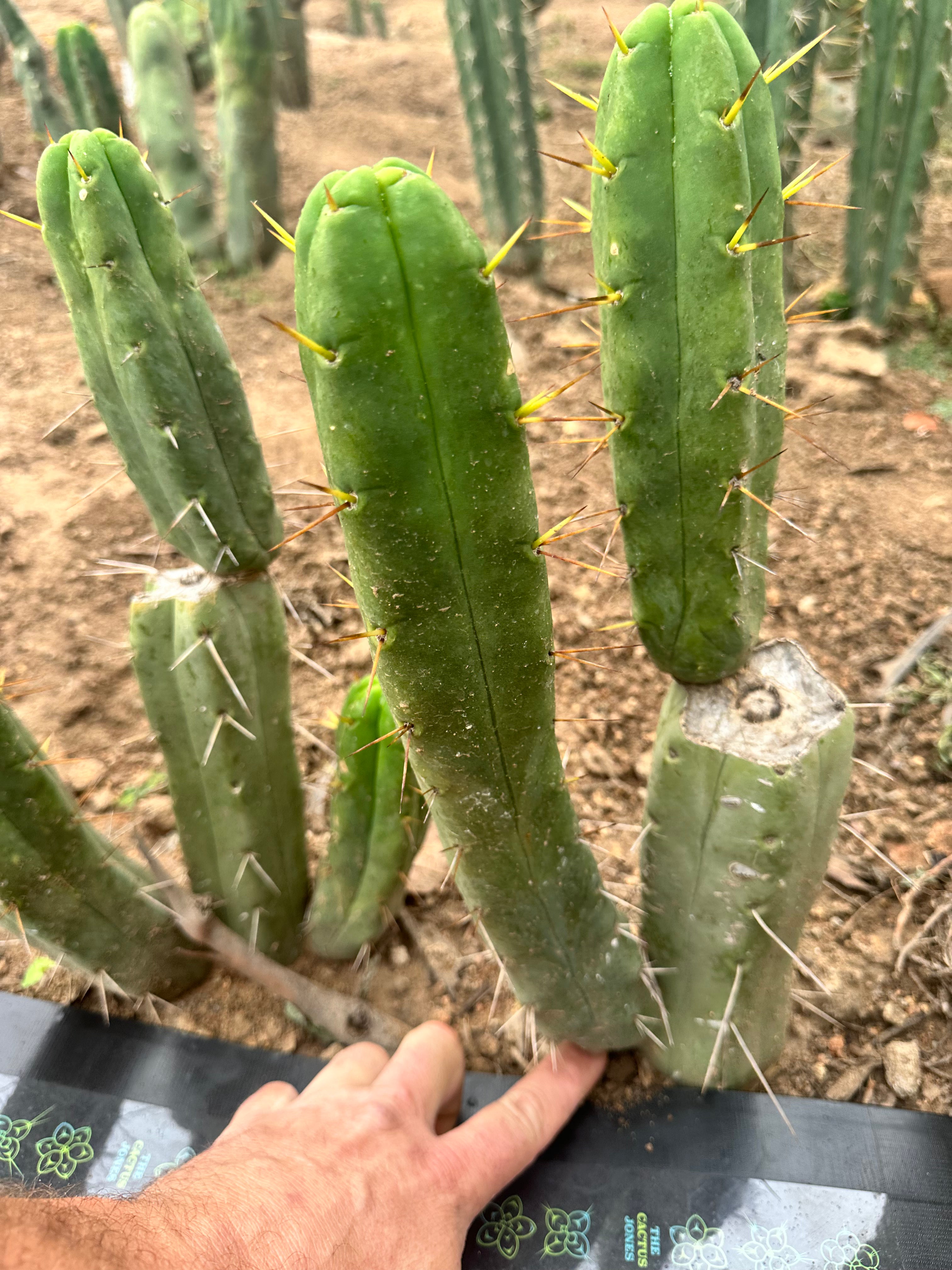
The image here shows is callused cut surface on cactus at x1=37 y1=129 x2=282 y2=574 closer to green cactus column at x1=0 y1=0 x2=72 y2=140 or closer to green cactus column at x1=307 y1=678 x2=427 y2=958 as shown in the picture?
green cactus column at x1=307 y1=678 x2=427 y2=958

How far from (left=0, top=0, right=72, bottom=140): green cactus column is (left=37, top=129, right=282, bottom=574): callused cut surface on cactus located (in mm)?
3641

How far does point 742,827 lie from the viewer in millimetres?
1242

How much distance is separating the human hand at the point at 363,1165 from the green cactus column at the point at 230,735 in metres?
0.37

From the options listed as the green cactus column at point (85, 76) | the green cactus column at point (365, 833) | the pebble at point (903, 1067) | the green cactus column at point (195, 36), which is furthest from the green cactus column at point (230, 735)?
the green cactus column at point (195, 36)

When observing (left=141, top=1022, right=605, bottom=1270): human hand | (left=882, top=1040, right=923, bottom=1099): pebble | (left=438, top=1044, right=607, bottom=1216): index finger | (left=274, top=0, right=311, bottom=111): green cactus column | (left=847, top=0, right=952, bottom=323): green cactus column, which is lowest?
(left=882, top=1040, right=923, bottom=1099): pebble

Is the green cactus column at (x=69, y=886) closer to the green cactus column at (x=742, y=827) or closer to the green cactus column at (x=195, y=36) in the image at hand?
the green cactus column at (x=742, y=827)

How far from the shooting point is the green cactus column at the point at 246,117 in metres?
3.96

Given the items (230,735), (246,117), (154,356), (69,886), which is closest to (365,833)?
(230,735)

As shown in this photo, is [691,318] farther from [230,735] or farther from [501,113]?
[501,113]

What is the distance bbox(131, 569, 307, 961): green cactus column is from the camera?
4.75ft

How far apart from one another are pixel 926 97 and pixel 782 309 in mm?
2785

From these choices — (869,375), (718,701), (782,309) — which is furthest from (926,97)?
(718,701)

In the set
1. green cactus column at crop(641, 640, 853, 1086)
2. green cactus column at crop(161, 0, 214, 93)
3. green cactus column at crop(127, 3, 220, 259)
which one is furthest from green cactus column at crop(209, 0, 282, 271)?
green cactus column at crop(641, 640, 853, 1086)

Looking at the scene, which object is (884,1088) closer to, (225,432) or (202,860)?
(202,860)
